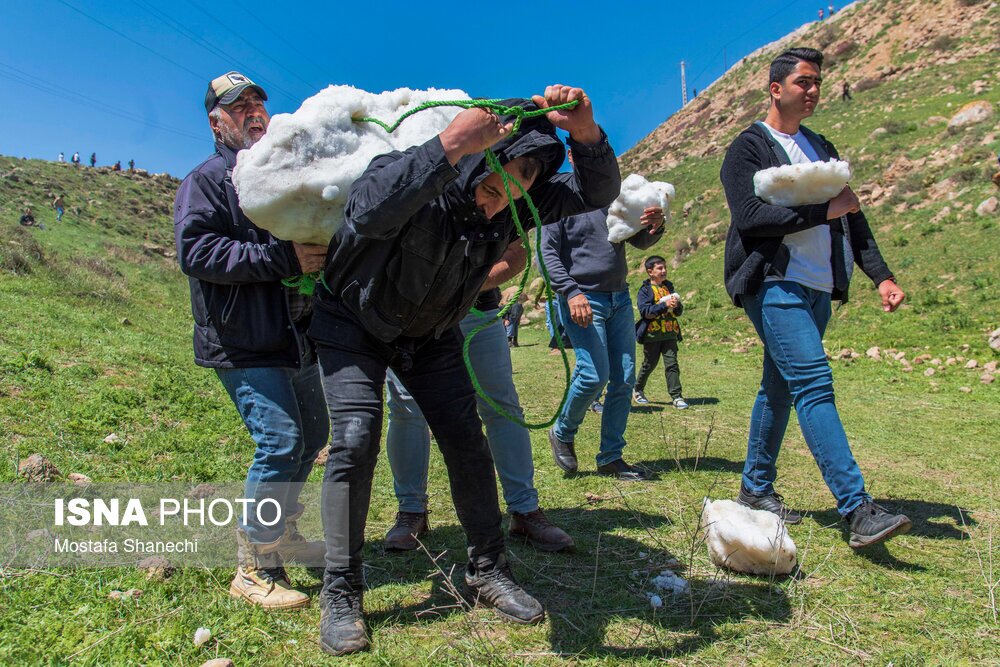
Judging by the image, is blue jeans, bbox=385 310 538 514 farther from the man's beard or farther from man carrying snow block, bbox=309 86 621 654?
the man's beard

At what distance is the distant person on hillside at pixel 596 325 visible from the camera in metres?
4.59

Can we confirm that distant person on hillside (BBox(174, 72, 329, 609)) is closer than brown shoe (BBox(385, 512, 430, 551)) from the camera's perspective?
Yes

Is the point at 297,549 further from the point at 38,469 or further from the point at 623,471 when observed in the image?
the point at 623,471

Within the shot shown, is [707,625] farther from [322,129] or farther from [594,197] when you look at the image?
[322,129]

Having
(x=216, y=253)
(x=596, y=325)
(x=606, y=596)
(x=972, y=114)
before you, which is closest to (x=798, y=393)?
(x=606, y=596)

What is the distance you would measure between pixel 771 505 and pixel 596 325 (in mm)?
1745

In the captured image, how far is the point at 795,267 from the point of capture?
330 centimetres

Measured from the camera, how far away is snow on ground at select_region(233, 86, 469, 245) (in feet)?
7.90

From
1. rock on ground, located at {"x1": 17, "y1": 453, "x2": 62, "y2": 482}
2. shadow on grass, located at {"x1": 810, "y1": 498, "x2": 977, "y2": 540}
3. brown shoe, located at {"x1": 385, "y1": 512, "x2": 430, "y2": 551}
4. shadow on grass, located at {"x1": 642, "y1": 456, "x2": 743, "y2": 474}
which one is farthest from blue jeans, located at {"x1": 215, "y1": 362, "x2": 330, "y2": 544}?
shadow on grass, located at {"x1": 642, "y1": 456, "x2": 743, "y2": 474}

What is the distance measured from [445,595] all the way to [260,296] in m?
1.48

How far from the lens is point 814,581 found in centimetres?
280

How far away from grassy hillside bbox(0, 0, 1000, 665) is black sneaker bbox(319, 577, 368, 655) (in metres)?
0.05

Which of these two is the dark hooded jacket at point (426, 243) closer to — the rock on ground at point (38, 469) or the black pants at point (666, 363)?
the rock on ground at point (38, 469)

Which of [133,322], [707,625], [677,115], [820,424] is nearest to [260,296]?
[707,625]
